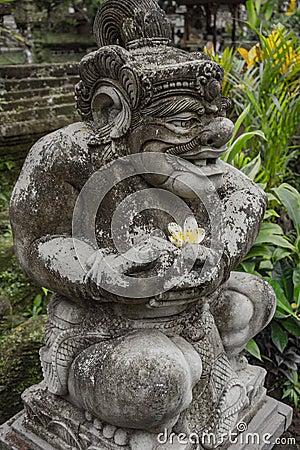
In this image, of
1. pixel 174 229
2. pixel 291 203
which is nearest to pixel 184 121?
pixel 174 229

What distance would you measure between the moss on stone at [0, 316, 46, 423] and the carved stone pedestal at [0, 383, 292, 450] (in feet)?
1.88

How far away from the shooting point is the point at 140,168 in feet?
4.66

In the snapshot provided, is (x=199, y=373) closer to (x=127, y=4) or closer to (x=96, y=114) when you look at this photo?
(x=96, y=114)

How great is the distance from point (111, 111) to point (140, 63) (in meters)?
0.17

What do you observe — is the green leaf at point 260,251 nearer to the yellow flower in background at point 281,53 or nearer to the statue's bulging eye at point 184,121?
the yellow flower in background at point 281,53

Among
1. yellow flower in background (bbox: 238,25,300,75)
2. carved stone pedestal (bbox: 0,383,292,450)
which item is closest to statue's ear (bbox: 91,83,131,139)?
carved stone pedestal (bbox: 0,383,292,450)

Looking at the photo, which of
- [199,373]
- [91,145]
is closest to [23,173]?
[91,145]

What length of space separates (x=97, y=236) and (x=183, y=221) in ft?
0.87

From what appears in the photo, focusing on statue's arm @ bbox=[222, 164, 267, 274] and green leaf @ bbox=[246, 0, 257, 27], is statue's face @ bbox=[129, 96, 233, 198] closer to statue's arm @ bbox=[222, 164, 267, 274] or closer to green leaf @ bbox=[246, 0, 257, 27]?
statue's arm @ bbox=[222, 164, 267, 274]

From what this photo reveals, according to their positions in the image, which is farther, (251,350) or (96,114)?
(251,350)

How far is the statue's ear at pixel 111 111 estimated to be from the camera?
53.5 inches

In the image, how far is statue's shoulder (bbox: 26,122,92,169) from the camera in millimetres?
1447

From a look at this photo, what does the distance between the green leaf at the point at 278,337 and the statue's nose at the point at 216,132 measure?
1550mm

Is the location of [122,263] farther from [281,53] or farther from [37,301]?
[281,53]
